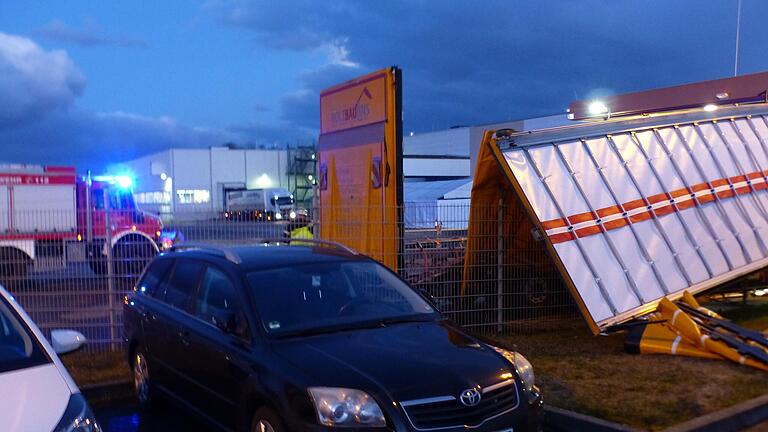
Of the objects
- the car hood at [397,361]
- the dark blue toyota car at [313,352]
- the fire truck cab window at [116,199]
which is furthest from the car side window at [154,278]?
the fire truck cab window at [116,199]

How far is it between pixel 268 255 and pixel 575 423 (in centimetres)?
293

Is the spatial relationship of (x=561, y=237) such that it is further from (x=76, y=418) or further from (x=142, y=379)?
(x=76, y=418)

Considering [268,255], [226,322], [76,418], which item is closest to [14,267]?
[268,255]

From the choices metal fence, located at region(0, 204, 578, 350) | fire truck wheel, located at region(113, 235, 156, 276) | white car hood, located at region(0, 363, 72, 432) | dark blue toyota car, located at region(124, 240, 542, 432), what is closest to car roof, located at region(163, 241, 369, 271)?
dark blue toyota car, located at region(124, 240, 542, 432)

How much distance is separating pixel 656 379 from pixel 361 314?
344 centimetres

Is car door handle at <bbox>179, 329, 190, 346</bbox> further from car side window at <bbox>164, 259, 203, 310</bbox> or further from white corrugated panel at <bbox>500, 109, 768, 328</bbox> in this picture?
white corrugated panel at <bbox>500, 109, 768, 328</bbox>

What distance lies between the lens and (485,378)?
445 centimetres

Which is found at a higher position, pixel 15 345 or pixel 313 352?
pixel 15 345

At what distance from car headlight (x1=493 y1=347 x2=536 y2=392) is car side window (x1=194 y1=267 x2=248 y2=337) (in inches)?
73.1

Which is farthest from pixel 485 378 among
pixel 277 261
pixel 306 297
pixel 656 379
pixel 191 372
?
pixel 656 379

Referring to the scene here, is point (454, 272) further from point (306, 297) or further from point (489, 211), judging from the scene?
point (306, 297)

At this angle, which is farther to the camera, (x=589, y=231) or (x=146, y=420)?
(x=589, y=231)

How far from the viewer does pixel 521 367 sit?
4855 mm

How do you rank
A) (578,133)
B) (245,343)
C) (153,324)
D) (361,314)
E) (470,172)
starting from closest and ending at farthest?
(245,343), (361,314), (153,324), (578,133), (470,172)
